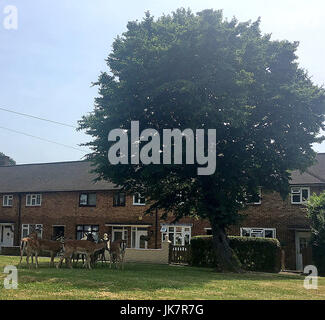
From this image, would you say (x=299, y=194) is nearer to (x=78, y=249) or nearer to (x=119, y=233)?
(x=119, y=233)

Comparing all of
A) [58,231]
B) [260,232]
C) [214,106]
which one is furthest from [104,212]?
[214,106]

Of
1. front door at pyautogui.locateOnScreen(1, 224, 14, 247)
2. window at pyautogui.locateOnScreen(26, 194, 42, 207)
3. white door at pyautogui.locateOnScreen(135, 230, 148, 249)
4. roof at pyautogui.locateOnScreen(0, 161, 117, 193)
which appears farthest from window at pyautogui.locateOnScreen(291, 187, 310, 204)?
front door at pyautogui.locateOnScreen(1, 224, 14, 247)

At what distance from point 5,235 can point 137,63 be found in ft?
104

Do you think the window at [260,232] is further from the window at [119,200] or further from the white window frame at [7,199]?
the white window frame at [7,199]

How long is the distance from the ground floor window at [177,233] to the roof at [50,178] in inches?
258

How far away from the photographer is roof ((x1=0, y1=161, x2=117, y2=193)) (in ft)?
131

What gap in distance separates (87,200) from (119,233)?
4545 millimetres

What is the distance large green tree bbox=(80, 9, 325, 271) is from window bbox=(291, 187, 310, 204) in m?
9.59

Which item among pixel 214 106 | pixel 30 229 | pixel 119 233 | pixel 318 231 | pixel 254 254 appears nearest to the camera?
pixel 214 106

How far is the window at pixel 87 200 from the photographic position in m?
38.9

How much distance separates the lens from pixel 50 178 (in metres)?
43.9

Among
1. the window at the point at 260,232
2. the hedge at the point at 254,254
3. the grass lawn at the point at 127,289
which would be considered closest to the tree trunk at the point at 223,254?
the hedge at the point at 254,254
